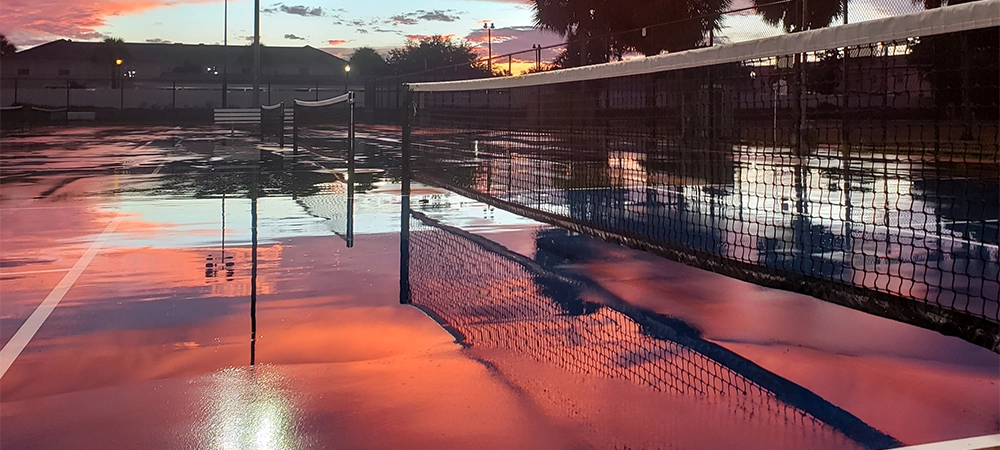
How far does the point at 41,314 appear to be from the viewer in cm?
594

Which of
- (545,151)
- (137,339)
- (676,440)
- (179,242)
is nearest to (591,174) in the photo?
(545,151)

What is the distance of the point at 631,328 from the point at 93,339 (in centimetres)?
306

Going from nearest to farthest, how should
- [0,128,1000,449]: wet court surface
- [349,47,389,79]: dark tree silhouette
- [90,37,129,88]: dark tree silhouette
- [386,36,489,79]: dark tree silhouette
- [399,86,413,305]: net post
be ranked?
[0,128,1000,449]: wet court surface → [399,86,413,305]: net post → [90,37,129,88]: dark tree silhouette → [386,36,489,79]: dark tree silhouette → [349,47,389,79]: dark tree silhouette

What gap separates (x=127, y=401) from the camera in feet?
13.8

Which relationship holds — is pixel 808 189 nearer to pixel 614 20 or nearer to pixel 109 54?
pixel 614 20

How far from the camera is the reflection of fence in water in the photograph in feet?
13.8

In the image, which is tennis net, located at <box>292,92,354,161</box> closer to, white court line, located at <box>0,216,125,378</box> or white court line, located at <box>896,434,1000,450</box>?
white court line, located at <box>0,216,125,378</box>

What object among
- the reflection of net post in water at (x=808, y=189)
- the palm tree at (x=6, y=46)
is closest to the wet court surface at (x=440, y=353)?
the reflection of net post in water at (x=808, y=189)

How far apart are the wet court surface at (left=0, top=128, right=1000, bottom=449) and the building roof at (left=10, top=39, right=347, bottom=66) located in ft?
298

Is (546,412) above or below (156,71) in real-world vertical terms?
below

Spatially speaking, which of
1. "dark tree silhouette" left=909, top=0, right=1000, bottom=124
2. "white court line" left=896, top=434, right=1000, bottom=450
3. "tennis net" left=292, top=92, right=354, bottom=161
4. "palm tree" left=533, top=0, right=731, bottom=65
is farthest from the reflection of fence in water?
"palm tree" left=533, top=0, right=731, bottom=65

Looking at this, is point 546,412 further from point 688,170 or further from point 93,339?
point 688,170

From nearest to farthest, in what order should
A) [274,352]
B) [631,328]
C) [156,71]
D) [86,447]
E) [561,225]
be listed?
[86,447]
[274,352]
[631,328]
[561,225]
[156,71]

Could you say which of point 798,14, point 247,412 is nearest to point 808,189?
point 798,14
